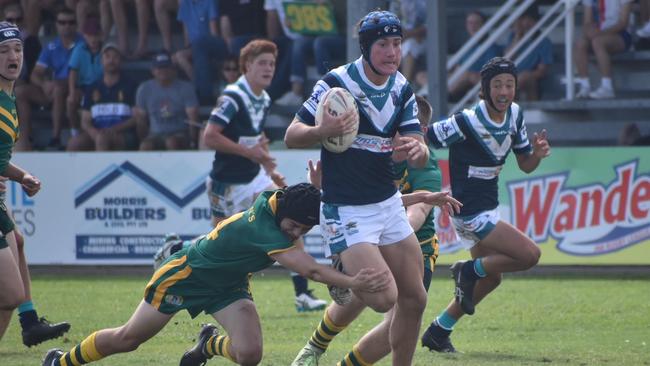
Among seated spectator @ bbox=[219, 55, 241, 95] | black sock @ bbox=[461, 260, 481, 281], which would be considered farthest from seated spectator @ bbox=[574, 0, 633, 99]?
black sock @ bbox=[461, 260, 481, 281]

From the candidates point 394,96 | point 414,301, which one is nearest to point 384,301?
point 414,301

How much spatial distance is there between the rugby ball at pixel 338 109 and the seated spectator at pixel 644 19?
10894 mm

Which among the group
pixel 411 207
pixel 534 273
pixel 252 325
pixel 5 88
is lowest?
pixel 534 273

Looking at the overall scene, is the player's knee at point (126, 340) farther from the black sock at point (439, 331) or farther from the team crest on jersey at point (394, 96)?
the black sock at point (439, 331)

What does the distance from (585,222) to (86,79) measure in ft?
26.6

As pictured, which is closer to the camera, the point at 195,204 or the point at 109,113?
the point at 195,204

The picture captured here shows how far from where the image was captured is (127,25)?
66.8 feet

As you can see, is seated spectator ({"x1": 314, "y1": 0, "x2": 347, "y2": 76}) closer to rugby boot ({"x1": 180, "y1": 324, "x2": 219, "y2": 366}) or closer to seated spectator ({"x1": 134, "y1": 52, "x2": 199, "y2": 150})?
seated spectator ({"x1": 134, "y1": 52, "x2": 199, "y2": 150})

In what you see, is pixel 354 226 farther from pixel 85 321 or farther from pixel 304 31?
pixel 304 31

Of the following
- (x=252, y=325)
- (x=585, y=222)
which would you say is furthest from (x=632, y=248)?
(x=252, y=325)

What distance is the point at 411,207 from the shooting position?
332 inches

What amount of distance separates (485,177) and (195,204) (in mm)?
6729

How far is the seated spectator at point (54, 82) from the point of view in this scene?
63.5ft

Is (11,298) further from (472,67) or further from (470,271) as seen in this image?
(472,67)
